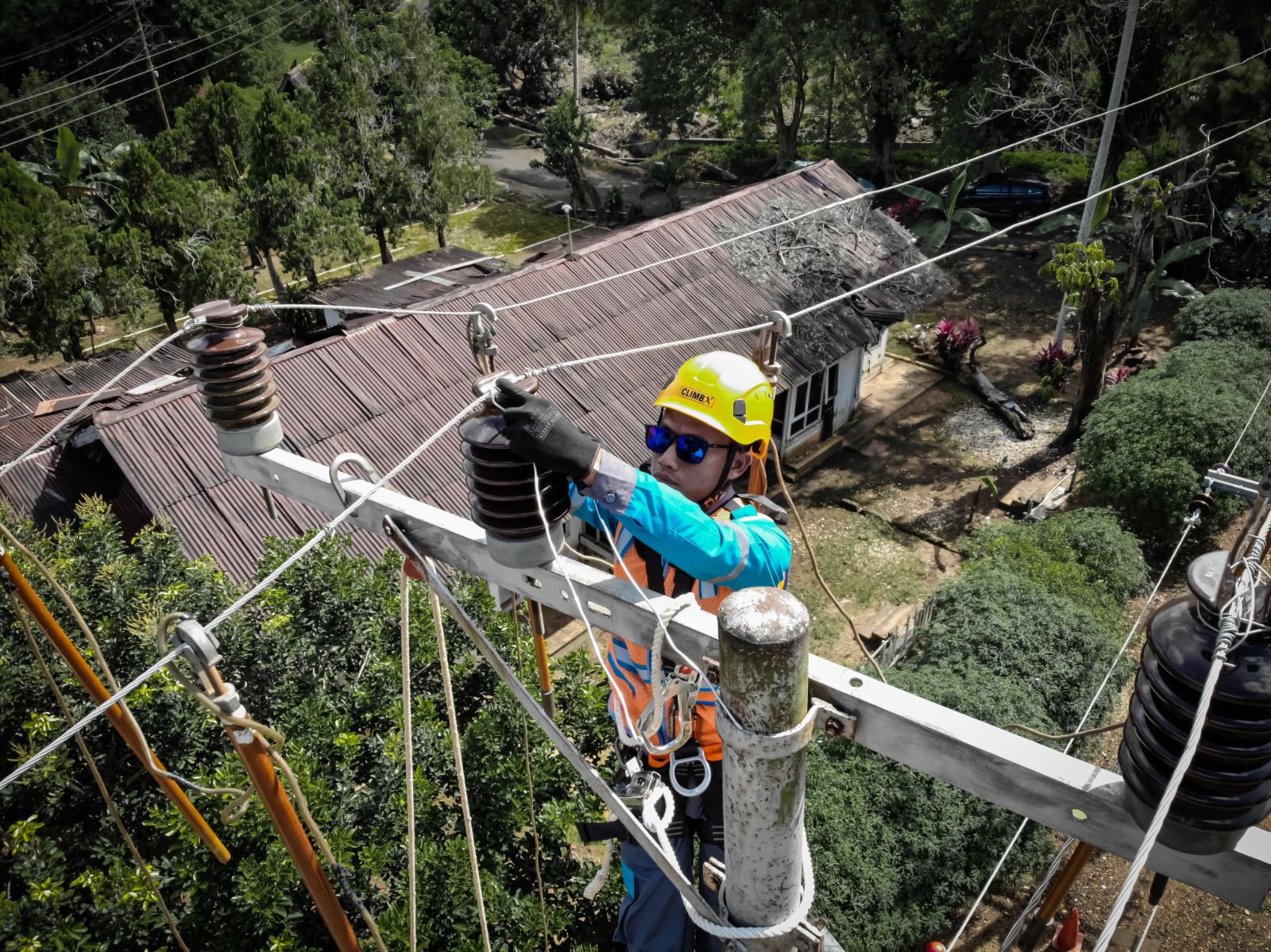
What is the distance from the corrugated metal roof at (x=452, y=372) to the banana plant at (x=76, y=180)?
12725 millimetres

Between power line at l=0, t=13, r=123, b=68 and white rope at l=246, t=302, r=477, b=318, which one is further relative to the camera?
power line at l=0, t=13, r=123, b=68

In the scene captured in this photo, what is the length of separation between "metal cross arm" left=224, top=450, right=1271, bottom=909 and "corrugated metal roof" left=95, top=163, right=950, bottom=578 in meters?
8.75

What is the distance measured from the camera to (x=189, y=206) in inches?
704

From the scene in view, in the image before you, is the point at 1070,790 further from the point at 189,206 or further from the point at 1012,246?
the point at 1012,246

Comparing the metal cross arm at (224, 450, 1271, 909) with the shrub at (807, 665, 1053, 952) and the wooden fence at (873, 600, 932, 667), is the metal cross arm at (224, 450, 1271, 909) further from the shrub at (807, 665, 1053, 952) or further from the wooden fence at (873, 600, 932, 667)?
the wooden fence at (873, 600, 932, 667)

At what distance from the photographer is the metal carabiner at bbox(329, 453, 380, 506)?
3.12m

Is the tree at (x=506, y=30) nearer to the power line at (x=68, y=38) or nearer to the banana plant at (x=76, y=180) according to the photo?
the power line at (x=68, y=38)

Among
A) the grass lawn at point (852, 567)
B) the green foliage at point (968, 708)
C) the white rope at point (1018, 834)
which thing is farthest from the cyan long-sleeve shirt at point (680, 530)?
the grass lawn at point (852, 567)

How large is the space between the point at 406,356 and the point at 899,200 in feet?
58.6

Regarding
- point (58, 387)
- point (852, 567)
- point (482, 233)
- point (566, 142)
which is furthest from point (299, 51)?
point (852, 567)

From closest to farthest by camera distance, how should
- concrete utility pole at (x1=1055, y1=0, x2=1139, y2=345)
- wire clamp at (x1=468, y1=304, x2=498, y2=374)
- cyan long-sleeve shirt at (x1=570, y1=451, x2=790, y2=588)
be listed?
cyan long-sleeve shirt at (x1=570, y1=451, x2=790, y2=588)
wire clamp at (x1=468, y1=304, x2=498, y2=374)
concrete utility pole at (x1=1055, y1=0, x2=1139, y2=345)

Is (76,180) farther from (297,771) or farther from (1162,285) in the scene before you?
(1162,285)

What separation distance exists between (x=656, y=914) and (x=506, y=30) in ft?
128

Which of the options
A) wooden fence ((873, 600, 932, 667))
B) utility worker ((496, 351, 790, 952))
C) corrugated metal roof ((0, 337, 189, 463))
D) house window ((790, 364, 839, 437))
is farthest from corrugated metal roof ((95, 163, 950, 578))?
utility worker ((496, 351, 790, 952))
